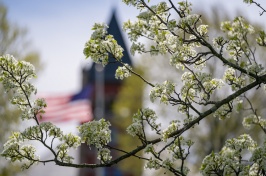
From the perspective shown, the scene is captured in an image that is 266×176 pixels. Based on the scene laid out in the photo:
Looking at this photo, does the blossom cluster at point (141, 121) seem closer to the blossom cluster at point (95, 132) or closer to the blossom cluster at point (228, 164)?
the blossom cluster at point (95, 132)

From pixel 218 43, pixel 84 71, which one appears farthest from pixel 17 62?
pixel 84 71

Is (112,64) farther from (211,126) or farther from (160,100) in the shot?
(160,100)

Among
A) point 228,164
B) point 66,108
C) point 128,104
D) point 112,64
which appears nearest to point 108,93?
point 112,64

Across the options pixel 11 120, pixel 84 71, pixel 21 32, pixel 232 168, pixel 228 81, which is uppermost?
pixel 84 71

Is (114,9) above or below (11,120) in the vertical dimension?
above

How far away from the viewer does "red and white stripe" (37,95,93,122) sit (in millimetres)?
22516

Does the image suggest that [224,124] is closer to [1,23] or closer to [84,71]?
[1,23]

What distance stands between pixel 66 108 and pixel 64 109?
27cm

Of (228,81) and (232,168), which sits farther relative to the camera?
(228,81)

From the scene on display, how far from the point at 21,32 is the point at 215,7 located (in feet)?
28.2

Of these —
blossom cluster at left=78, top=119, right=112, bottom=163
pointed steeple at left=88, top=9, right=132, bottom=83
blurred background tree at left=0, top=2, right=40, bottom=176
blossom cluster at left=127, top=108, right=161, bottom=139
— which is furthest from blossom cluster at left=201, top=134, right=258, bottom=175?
pointed steeple at left=88, top=9, right=132, bottom=83

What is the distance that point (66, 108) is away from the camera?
2409 centimetres

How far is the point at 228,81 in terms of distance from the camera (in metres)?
5.66

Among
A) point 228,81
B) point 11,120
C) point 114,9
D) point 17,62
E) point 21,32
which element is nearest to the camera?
point 17,62
